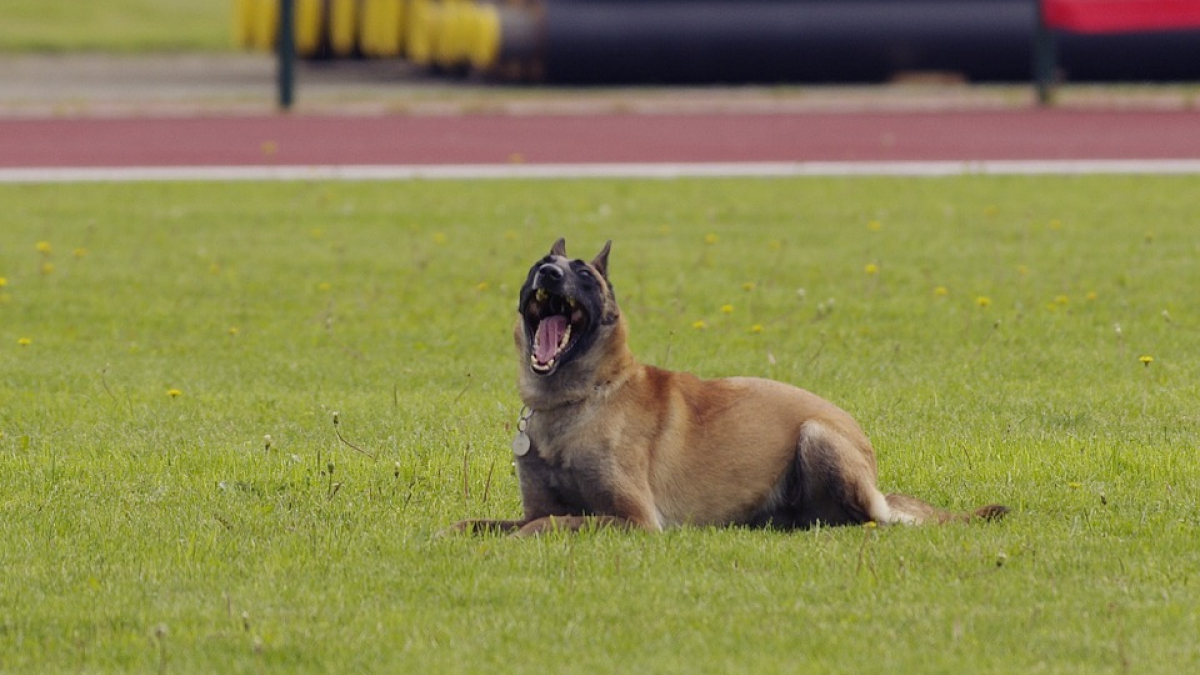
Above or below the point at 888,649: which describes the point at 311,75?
below

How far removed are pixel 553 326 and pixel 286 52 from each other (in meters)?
16.0

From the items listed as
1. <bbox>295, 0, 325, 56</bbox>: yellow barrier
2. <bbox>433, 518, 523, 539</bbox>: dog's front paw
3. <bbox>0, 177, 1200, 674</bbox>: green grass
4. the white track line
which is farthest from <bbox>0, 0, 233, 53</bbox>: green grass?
Answer: <bbox>433, 518, 523, 539</bbox>: dog's front paw

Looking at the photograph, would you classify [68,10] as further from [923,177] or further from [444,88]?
[923,177]

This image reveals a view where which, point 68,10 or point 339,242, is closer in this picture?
point 339,242

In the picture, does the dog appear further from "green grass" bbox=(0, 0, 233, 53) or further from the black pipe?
"green grass" bbox=(0, 0, 233, 53)

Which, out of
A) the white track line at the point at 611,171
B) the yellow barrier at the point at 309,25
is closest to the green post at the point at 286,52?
the white track line at the point at 611,171

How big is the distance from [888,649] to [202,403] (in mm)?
4205

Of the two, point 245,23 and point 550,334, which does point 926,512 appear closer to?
point 550,334

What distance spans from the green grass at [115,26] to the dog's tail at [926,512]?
2929 cm

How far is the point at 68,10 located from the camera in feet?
132

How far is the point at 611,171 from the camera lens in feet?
54.9

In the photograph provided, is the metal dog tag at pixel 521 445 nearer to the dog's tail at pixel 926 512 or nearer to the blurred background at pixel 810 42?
the dog's tail at pixel 926 512

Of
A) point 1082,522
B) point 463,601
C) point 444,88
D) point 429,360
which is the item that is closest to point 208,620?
point 463,601

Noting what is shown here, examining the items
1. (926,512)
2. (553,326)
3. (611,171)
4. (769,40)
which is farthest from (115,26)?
(926,512)
